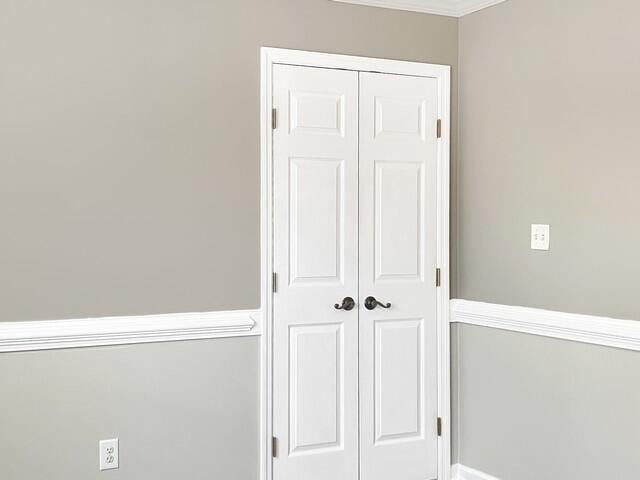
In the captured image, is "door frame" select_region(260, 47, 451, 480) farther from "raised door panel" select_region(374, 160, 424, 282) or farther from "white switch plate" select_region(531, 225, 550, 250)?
"white switch plate" select_region(531, 225, 550, 250)

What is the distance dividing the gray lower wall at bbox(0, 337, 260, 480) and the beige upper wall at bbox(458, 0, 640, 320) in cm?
129

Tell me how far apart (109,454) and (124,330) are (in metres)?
0.51

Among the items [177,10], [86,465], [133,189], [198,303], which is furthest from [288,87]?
[86,465]

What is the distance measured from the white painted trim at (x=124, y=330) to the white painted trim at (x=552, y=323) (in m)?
1.09

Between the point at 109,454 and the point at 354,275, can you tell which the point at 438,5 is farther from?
the point at 109,454

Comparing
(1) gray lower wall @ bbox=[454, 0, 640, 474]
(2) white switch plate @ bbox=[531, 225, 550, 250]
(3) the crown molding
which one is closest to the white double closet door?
(1) gray lower wall @ bbox=[454, 0, 640, 474]

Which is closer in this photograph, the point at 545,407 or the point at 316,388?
the point at 545,407

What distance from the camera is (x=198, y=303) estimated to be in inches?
126

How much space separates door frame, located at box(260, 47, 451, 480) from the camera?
332 cm

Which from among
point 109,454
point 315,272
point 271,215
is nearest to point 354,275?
point 315,272

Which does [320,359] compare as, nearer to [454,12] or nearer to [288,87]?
[288,87]

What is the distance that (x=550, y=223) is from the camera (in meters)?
3.28

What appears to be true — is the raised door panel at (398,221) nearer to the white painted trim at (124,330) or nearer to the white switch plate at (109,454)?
the white painted trim at (124,330)

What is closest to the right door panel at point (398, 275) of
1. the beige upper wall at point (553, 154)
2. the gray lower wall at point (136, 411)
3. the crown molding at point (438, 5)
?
the beige upper wall at point (553, 154)
